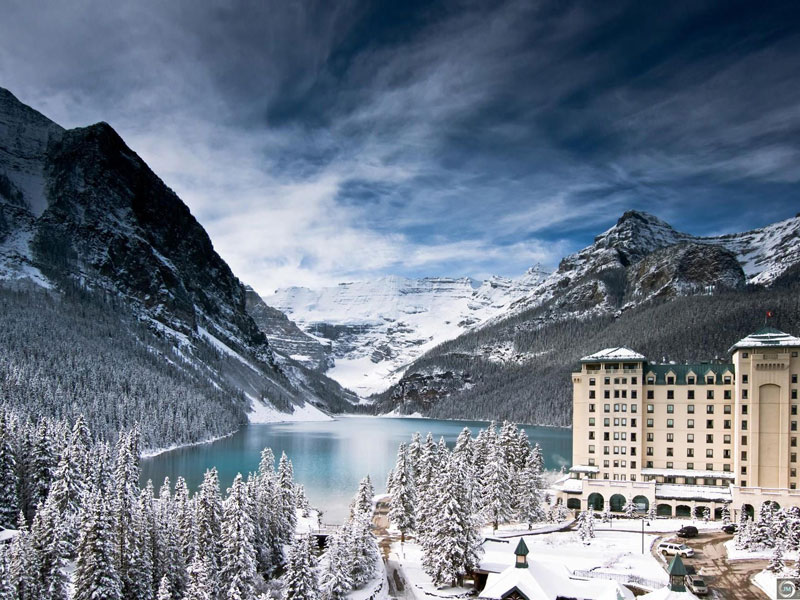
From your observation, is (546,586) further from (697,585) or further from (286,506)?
(286,506)

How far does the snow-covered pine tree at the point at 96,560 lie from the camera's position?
51750mm

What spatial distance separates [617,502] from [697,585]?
35.7 m

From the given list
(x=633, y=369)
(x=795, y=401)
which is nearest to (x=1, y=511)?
(x=633, y=369)

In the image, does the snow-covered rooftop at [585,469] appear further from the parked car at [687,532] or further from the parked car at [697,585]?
the parked car at [697,585]

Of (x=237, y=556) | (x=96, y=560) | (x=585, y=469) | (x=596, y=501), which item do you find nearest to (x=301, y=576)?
(x=237, y=556)

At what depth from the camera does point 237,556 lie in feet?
186

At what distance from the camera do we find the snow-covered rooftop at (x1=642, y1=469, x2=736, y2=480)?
297ft

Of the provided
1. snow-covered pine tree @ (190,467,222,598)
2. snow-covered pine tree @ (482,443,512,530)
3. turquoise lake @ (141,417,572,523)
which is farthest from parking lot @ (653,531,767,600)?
turquoise lake @ (141,417,572,523)

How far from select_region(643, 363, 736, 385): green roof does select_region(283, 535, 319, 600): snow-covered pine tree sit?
62.4 metres

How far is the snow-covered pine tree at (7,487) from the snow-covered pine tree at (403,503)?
135ft

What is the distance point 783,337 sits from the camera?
88.8 m

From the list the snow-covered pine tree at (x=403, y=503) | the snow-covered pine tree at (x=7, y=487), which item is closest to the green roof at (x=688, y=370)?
the snow-covered pine tree at (x=403, y=503)

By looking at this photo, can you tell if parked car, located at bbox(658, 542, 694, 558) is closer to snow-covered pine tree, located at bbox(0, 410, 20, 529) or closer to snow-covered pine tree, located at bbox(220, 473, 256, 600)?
snow-covered pine tree, located at bbox(220, 473, 256, 600)

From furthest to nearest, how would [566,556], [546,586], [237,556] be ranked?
[566,556]
[237,556]
[546,586]
